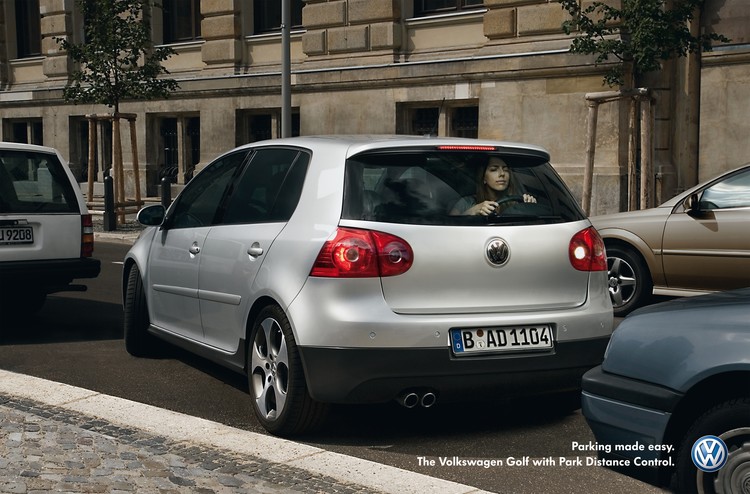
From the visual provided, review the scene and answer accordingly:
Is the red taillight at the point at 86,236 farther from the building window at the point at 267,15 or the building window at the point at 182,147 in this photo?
the building window at the point at 182,147

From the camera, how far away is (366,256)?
5.30 metres

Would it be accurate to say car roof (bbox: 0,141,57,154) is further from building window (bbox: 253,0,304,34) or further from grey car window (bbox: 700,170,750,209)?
building window (bbox: 253,0,304,34)

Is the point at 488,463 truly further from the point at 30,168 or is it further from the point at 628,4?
the point at 628,4

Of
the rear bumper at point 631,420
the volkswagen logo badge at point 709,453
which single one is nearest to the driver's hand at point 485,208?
the rear bumper at point 631,420

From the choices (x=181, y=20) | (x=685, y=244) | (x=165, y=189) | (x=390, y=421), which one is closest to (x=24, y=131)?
(x=181, y=20)

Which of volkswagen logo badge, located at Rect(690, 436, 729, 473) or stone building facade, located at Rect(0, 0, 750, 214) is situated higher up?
stone building facade, located at Rect(0, 0, 750, 214)

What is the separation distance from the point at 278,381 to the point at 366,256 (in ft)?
2.73

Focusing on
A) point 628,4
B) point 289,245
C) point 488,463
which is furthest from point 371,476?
point 628,4

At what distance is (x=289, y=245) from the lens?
5.65 metres

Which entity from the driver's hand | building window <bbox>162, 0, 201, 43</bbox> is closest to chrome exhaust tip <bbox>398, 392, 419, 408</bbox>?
the driver's hand

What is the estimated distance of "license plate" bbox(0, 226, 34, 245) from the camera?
884 centimetres

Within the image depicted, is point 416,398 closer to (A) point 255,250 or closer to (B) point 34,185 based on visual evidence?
(A) point 255,250

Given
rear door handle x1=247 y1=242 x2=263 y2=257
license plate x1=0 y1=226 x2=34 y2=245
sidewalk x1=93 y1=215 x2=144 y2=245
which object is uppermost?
rear door handle x1=247 y1=242 x2=263 y2=257

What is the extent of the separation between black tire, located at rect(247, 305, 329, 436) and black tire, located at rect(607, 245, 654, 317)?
206 inches
